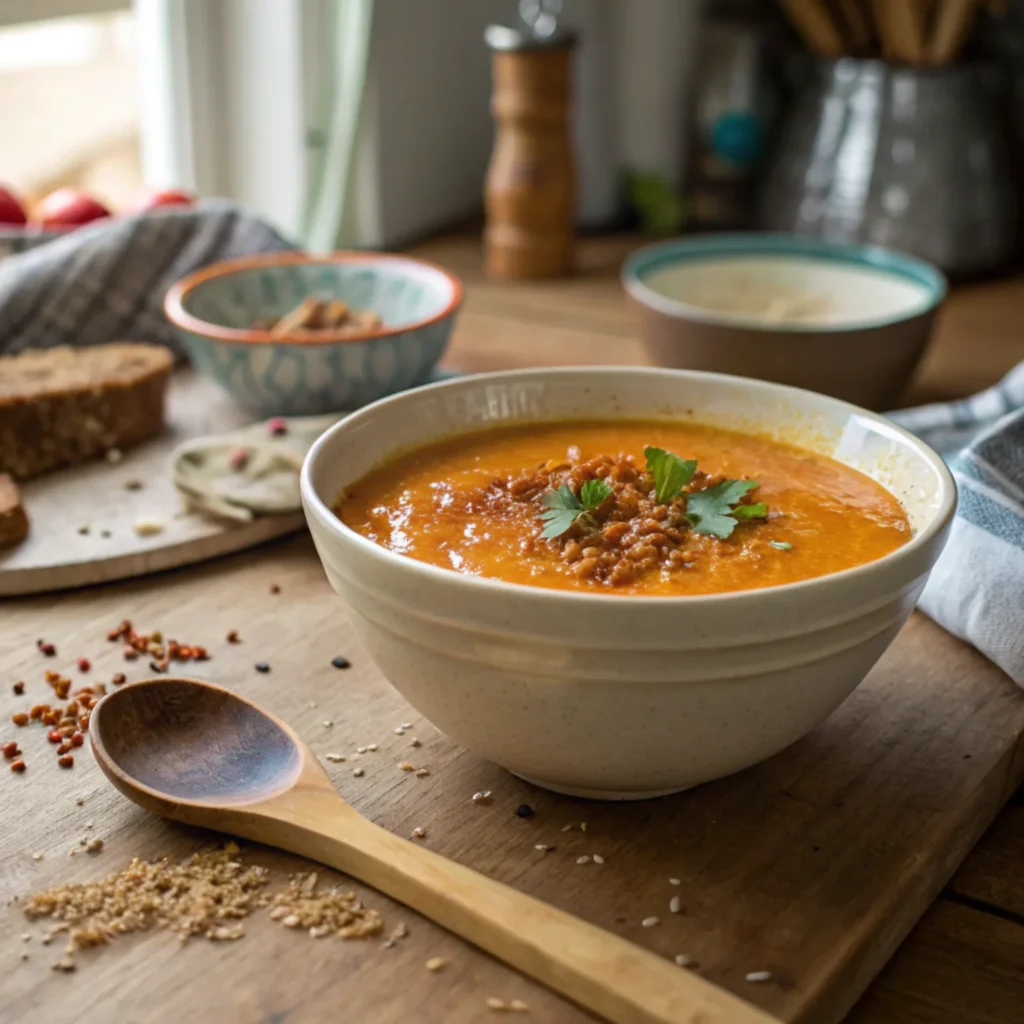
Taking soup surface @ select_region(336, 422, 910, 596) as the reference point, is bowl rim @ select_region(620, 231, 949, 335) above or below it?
below

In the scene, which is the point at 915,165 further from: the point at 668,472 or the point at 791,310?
the point at 668,472

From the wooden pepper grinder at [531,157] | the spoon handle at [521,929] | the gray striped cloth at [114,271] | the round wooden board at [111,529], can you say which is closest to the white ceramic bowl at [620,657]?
the spoon handle at [521,929]

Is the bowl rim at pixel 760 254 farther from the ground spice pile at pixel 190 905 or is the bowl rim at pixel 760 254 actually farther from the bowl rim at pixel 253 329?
the ground spice pile at pixel 190 905

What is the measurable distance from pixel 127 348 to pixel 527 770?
987mm

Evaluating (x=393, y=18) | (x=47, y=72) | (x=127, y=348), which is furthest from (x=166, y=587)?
(x=393, y=18)

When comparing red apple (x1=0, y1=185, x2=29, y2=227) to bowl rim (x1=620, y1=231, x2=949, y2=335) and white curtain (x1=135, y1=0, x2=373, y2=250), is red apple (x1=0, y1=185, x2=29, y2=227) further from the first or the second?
bowl rim (x1=620, y1=231, x2=949, y2=335)

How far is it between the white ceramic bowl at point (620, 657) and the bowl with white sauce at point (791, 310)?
66cm

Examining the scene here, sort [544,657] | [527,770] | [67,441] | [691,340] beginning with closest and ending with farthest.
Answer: [544,657]
[527,770]
[67,441]
[691,340]

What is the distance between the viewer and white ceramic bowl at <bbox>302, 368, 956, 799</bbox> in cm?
88

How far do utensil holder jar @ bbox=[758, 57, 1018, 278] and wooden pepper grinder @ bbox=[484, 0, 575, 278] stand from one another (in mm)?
464

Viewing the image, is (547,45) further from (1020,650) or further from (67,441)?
(1020,650)

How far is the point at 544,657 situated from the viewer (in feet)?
2.94

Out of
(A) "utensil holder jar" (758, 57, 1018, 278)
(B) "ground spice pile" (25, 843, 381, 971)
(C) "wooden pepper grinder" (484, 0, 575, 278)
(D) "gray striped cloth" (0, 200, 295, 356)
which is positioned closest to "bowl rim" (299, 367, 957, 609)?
(B) "ground spice pile" (25, 843, 381, 971)

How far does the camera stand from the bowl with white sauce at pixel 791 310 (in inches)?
67.6
